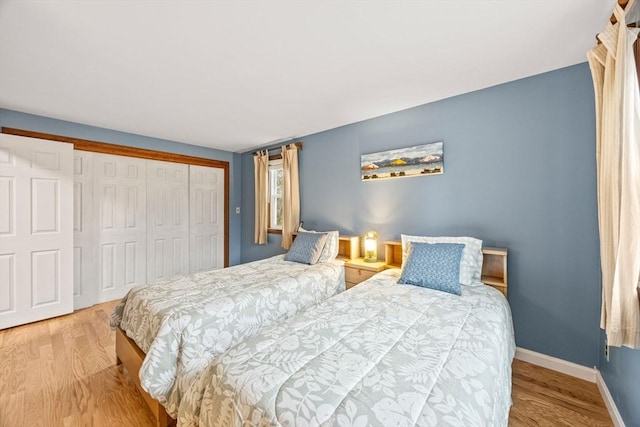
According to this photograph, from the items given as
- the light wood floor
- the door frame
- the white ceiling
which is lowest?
the light wood floor

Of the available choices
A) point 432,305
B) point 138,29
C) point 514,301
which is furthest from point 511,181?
point 138,29

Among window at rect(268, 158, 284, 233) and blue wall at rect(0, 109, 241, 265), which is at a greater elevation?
blue wall at rect(0, 109, 241, 265)

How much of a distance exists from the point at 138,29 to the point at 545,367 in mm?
3801

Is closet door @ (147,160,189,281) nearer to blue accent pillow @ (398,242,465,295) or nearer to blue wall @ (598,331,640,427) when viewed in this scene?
blue accent pillow @ (398,242,465,295)

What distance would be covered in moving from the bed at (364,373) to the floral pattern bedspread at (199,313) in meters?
0.27

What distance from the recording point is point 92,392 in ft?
6.08

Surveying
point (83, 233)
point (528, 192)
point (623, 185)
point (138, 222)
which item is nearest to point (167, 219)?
point (138, 222)

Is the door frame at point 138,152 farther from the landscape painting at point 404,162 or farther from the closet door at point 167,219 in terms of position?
the landscape painting at point 404,162

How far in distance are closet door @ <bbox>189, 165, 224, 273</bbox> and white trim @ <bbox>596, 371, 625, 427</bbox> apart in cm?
481

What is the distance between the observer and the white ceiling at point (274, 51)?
57.8 inches

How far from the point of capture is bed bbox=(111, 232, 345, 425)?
1505mm

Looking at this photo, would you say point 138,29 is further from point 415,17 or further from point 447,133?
point 447,133

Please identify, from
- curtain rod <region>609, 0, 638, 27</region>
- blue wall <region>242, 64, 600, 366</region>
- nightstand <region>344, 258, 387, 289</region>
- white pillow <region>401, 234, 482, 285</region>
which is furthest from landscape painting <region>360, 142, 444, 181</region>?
curtain rod <region>609, 0, 638, 27</region>

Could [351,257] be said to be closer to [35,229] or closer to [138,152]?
[138,152]
